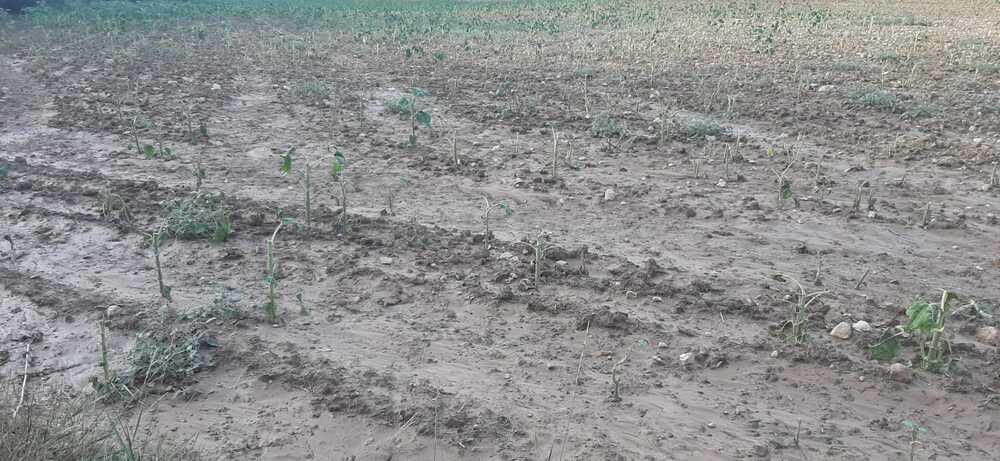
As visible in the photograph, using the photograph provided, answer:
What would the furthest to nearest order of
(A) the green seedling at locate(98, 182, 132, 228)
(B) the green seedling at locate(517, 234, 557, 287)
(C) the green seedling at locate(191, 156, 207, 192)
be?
(C) the green seedling at locate(191, 156, 207, 192) < (A) the green seedling at locate(98, 182, 132, 228) < (B) the green seedling at locate(517, 234, 557, 287)

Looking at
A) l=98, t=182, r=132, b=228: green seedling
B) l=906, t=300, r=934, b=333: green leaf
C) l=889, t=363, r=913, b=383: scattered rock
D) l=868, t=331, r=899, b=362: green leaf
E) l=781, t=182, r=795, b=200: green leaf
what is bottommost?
l=98, t=182, r=132, b=228: green seedling

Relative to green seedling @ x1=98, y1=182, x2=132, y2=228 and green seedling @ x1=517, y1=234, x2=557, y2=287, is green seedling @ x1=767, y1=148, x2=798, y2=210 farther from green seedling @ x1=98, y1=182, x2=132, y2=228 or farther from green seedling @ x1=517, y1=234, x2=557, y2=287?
green seedling @ x1=98, y1=182, x2=132, y2=228

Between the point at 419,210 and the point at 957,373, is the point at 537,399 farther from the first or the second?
the point at 419,210

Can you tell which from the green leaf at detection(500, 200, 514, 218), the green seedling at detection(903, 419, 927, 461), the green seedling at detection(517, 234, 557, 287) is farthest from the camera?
the green leaf at detection(500, 200, 514, 218)

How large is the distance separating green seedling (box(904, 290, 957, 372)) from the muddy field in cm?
2

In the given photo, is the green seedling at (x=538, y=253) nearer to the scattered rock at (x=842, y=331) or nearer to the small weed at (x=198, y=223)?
the scattered rock at (x=842, y=331)

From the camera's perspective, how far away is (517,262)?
4582 millimetres

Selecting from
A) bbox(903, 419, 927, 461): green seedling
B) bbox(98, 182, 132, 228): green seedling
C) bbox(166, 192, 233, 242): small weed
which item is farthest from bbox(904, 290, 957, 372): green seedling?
bbox(98, 182, 132, 228): green seedling

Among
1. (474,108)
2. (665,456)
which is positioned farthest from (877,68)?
(665,456)

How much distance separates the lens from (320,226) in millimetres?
5176

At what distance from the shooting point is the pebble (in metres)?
3.81

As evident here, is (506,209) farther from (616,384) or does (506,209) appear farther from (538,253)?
(616,384)

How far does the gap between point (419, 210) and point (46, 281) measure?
237 centimetres

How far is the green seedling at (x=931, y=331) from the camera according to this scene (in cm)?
322
